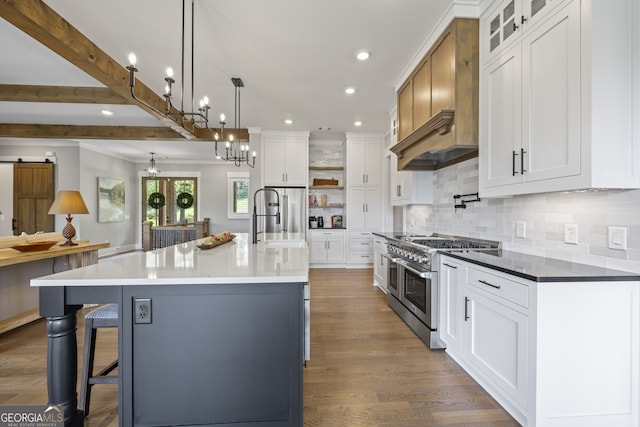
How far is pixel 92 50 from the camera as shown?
275cm

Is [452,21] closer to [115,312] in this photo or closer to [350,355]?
[350,355]

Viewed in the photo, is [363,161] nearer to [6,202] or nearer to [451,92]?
[451,92]

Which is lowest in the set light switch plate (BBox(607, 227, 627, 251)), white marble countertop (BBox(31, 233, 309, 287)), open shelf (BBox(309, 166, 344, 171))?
white marble countertop (BBox(31, 233, 309, 287))

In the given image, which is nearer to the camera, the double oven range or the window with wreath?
the double oven range

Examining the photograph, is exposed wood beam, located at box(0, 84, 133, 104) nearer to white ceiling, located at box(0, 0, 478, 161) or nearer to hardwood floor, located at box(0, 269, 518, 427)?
white ceiling, located at box(0, 0, 478, 161)

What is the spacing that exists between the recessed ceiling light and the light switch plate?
254cm

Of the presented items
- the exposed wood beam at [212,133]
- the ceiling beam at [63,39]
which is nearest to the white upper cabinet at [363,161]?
the exposed wood beam at [212,133]

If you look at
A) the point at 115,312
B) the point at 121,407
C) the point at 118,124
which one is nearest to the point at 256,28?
the point at 115,312

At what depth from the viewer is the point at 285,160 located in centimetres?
595

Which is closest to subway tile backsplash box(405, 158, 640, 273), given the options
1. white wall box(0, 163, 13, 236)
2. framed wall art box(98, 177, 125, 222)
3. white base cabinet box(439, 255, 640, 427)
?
white base cabinet box(439, 255, 640, 427)

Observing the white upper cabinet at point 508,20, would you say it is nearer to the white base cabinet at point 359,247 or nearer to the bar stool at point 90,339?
the bar stool at point 90,339

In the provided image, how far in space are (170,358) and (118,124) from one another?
19.2ft

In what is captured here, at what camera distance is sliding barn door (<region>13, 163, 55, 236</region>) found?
6.35m

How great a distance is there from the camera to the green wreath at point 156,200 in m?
8.95
